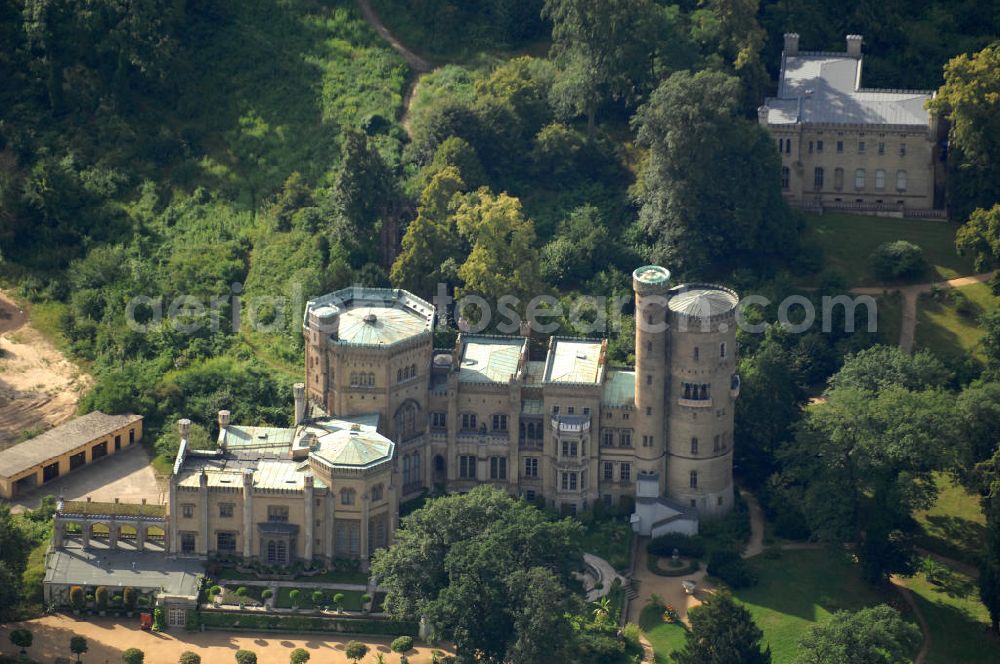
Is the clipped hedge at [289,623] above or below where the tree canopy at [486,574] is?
below

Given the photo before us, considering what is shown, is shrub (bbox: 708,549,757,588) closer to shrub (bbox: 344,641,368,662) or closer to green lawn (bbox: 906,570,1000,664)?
green lawn (bbox: 906,570,1000,664)

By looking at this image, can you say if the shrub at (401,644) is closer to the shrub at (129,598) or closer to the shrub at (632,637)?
the shrub at (632,637)

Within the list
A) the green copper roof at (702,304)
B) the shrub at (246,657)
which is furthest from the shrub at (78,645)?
the green copper roof at (702,304)

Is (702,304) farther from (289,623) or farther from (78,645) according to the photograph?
(78,645)

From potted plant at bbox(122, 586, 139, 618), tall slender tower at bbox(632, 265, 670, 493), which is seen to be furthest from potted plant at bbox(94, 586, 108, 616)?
tall slender tower at bbox(632, 265, 670, 493)

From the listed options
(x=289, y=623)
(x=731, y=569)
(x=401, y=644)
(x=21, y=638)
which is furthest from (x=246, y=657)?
(x=731, y=569)
